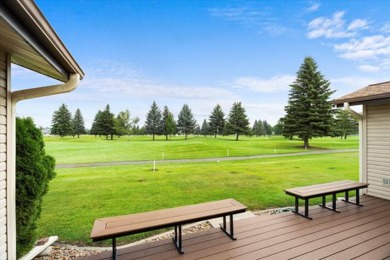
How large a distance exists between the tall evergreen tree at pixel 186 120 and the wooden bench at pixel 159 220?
45.0 m

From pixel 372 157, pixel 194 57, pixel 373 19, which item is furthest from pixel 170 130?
pixel 372 157

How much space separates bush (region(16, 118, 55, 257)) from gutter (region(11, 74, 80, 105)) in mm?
704

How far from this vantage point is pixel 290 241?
9.77 feet

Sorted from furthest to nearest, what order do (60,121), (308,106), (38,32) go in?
(60,121) → (308,106) → (38,32)

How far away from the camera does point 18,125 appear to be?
281cm

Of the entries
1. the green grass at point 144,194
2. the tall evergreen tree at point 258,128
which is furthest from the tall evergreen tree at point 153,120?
the green grass at point 144,194

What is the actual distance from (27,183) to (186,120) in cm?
4536

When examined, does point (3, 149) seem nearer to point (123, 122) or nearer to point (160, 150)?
point (160, 150)

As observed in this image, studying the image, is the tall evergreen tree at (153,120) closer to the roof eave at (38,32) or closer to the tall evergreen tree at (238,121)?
the tall evergreen tree at (238,121)

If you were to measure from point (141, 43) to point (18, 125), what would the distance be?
1901cm

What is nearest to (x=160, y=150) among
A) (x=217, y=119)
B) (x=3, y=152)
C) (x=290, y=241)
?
(x=290, y=241)

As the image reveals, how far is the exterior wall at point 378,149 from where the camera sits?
4.77 m

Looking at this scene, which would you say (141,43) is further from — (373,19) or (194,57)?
(373,19)

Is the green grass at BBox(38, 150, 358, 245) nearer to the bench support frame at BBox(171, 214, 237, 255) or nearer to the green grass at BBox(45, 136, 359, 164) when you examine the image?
the bench support frame at BBox(171, 214, 237, 255)
